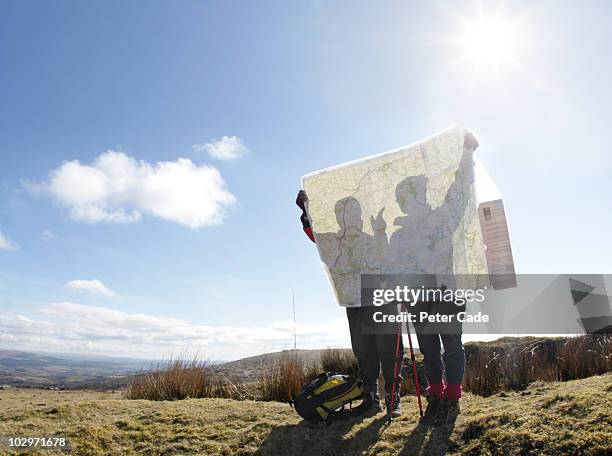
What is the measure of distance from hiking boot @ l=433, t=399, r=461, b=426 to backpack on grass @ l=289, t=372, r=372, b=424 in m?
0.79

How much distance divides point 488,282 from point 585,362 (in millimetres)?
3425

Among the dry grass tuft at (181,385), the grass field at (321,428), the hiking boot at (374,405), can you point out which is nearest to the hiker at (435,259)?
the grass field at (321,428)

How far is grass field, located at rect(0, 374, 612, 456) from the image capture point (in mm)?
3068

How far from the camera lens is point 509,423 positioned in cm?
334

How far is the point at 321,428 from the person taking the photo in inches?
157

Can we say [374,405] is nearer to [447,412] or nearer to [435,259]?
[447,412]

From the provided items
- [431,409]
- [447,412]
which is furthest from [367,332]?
[447,412]

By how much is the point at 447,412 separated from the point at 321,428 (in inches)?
44.7

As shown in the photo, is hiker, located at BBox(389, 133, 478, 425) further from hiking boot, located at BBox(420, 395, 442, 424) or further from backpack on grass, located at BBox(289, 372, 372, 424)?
backpack on grass, located at BBox(289, 372, 372, 424)

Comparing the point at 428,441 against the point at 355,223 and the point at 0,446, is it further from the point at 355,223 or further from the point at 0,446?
the point at 0,446

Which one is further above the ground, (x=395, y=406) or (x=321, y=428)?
(x=395, y=406)

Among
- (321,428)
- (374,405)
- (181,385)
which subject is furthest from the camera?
(181,385)

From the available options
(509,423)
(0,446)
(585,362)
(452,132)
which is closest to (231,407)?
(0,446)

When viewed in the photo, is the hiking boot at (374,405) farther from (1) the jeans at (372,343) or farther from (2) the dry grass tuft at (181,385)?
(2) the dry grass tuft at (181,385)
